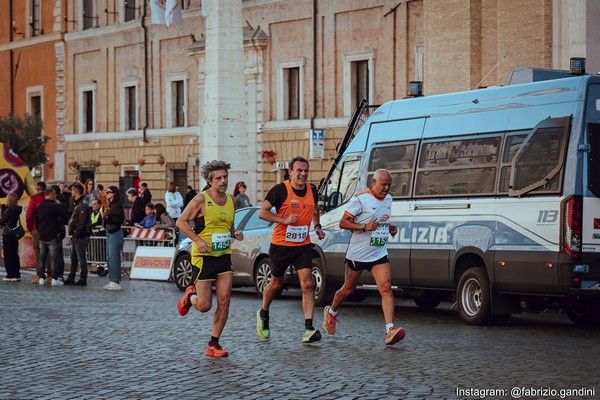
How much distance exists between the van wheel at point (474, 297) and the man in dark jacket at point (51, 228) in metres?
10.3

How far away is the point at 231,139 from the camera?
32.7 m

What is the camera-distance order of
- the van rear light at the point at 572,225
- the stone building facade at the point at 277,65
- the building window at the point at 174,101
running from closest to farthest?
the van rear light at the point at 572,225 < the stone building facade at the point at 277,65 < the building window at the point at 174,101

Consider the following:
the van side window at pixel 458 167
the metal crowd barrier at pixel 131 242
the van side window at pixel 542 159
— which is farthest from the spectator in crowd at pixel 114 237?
the van side window at pixel 542 159

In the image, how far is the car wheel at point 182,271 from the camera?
23297mm

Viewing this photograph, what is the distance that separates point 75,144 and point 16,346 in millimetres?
40378

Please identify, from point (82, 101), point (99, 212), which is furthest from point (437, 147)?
point (82, 101)

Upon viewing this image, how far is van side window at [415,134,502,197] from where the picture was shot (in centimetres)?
1631

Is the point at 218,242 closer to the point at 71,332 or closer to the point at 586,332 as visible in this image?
the point at 71,332

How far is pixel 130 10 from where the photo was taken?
50844mm

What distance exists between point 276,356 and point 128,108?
3931 centimetres

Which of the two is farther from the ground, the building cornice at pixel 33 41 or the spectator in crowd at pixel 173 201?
the building cornice at pixel 33 41

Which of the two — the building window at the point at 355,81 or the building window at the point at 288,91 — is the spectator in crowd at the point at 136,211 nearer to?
the building window at the point at 355,81

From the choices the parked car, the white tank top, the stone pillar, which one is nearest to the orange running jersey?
the white tank top

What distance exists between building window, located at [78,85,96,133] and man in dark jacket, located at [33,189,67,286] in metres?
28.1
